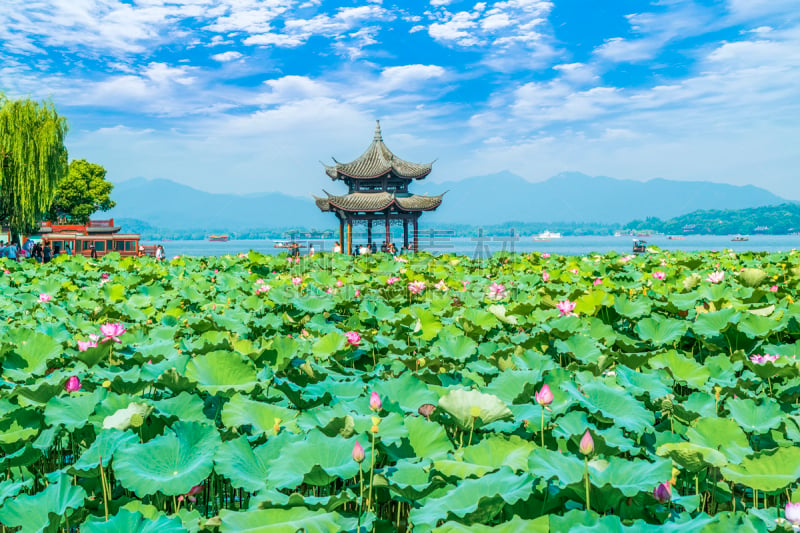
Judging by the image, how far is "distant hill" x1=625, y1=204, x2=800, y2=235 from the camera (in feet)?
423

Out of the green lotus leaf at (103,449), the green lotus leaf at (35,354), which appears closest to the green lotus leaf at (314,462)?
the green lotus leaf at (103,449)

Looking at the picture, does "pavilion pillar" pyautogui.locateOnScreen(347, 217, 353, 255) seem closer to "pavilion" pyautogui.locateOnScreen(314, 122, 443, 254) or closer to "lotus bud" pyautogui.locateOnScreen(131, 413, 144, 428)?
"pavilion" pyautogui.locateOnScreen(314, 122, 443, 254)

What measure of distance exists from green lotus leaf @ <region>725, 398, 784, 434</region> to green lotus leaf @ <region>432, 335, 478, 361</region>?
43.4 inches

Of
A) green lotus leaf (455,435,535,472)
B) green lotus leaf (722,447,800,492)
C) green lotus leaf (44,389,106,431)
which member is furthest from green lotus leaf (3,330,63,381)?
green lotus leaf (722,447,800,492)

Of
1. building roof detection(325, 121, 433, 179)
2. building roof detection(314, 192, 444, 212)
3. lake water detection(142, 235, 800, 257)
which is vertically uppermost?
building roof detection(325, 121, 433, 179)

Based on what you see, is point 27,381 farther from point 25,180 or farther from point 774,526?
point 25,180

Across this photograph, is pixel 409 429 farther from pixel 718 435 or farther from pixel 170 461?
pixel 718 435

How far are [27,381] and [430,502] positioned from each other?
194 cm

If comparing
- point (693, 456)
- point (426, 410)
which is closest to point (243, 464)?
point (426, 410)

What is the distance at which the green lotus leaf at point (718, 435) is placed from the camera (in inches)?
59.4

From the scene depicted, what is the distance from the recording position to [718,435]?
5.00ft

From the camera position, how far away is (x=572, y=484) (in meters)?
1.18

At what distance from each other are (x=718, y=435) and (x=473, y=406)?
26.1 inches

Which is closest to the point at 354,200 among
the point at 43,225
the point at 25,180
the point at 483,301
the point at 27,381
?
the point at 25,180
